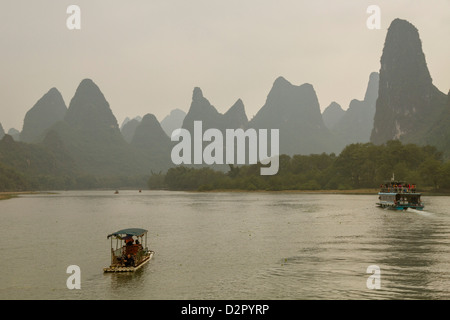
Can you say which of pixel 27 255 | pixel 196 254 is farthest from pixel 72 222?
pixel 196 254

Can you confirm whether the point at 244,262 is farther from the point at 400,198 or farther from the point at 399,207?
the point at 400,198

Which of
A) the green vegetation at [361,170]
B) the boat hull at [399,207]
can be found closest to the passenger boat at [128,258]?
the boat hull at [399,207]

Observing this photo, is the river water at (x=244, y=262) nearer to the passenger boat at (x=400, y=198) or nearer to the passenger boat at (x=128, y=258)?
the passenger boat at (x=128, y=258)

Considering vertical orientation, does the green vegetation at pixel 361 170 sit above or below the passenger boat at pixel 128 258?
above

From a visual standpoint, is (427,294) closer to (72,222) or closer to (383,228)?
(383,228)

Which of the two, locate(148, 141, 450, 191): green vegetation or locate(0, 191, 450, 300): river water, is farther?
locate(148, 141, 450, 191): green vegetation

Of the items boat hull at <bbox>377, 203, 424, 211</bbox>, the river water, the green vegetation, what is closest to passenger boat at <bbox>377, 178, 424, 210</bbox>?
boat hull at <bbox>377, 203, 424, 211</bbox>

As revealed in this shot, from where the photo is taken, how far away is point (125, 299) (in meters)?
22.2

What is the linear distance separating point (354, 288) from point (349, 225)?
32.4 metres

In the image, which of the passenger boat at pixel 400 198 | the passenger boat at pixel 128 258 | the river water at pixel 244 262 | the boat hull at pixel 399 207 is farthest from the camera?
the passenger boat at pixel 400 198

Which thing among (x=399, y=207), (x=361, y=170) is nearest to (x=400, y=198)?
(x=399, y=207)

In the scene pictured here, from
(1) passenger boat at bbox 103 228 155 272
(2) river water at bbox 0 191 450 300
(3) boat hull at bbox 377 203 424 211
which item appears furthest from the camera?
(3) boat hull at bbox 377 203 424 211

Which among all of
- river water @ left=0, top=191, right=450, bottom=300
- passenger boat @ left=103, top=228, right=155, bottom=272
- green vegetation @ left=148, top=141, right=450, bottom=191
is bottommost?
→ river water @ left=0, top=191, right=450, bottom=300

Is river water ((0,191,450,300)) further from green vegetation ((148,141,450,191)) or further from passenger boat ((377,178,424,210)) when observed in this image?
green vegetation ((148,141,450,191))
